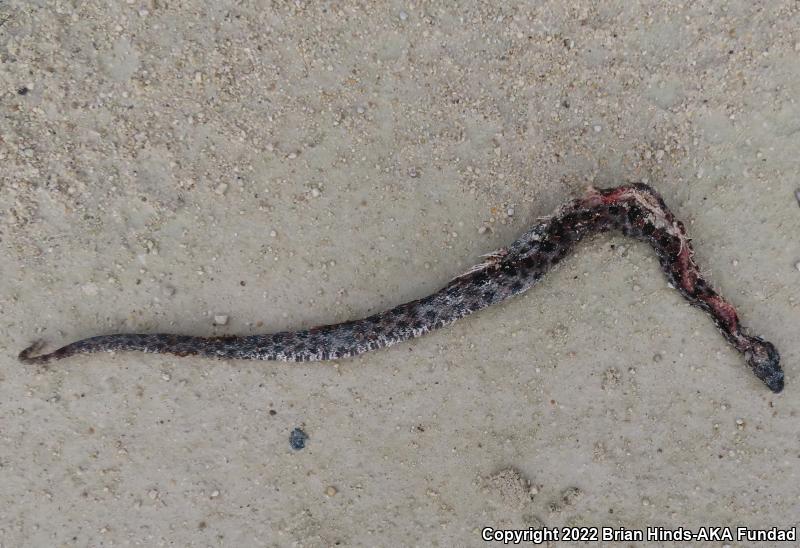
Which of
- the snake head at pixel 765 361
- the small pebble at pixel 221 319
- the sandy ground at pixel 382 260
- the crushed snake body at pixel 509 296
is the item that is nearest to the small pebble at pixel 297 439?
the sandy ground at pixel 382 260

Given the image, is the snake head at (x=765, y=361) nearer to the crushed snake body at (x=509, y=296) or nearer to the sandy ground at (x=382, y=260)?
the crushed snake body at (x=509, y=296)

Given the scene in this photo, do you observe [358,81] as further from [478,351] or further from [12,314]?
[12,314]

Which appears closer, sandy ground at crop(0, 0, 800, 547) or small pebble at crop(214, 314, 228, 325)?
sandy ground at crop(0, 0, 800, 547)

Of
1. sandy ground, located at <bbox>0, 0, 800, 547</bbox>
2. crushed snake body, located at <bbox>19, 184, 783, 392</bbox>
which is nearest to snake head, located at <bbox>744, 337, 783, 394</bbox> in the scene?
crushed snake body, located at <bbox>19, 184, 783, 392</bbox>

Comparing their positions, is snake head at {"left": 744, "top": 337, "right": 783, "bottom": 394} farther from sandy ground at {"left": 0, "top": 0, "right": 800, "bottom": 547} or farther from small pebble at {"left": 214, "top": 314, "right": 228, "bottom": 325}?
small pebble at {"left": 214, "top": 314, "right": 228, "bottom": 325}

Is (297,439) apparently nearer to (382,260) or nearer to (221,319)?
(221,319)

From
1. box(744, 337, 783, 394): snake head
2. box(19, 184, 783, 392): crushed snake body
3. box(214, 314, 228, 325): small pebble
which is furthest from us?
box(214, 314, 228, 325): small pebble

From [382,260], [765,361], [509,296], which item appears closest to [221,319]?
[382,260]
